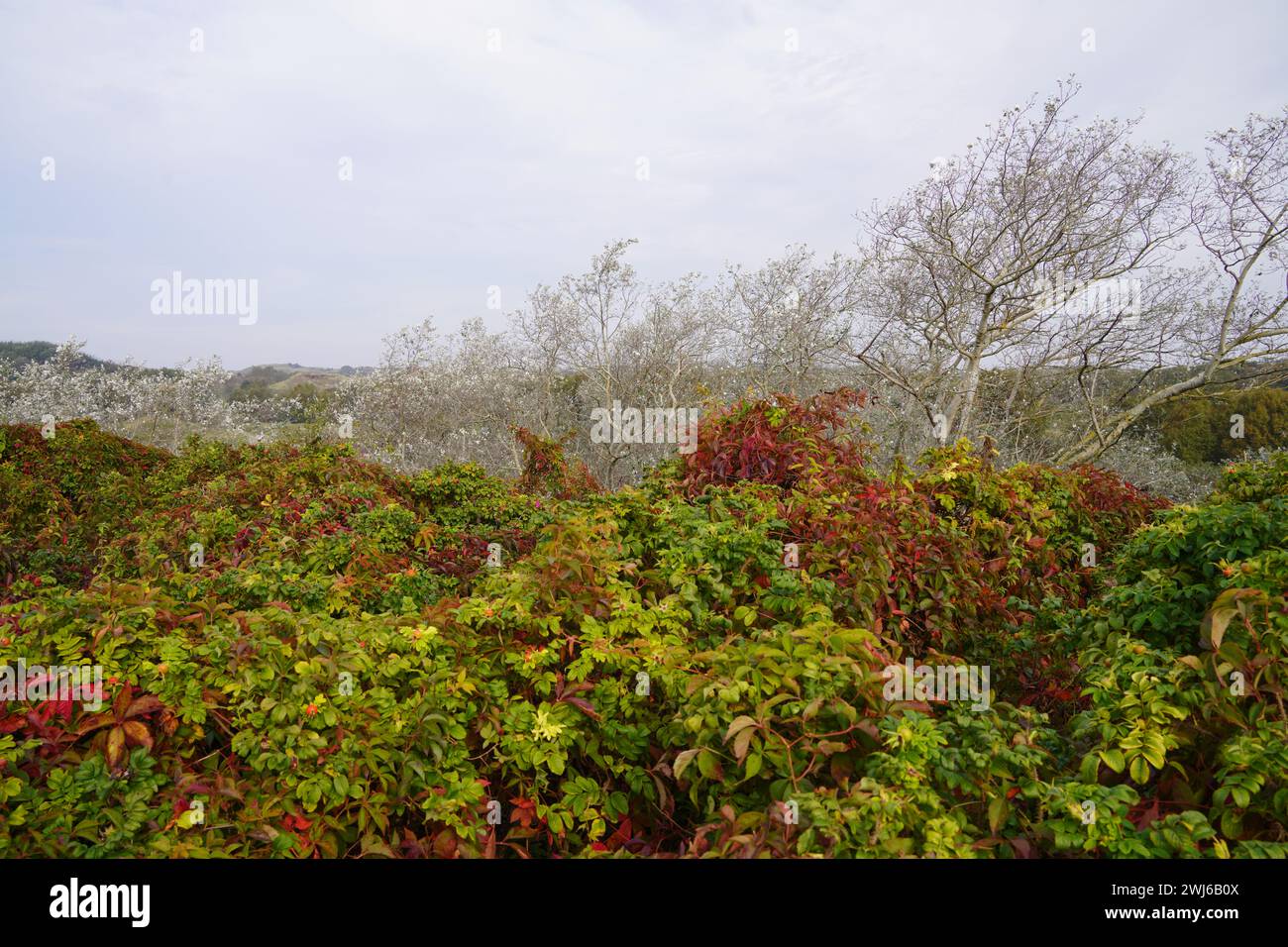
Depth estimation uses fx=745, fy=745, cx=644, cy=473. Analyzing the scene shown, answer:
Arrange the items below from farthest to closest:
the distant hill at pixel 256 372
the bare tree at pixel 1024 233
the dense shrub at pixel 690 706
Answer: the distant hill at pixel 256 372, the bare tree at pixel 1024 233, the dense shrub at pixel 690 706

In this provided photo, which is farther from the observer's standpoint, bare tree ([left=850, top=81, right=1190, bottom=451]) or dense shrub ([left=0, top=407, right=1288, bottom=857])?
bare tree ([left=850, top=81, right=1190, bottom=451])

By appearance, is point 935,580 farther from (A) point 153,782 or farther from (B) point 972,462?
(A) point 153,782

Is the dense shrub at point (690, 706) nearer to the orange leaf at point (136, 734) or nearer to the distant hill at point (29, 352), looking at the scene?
the orange leaf at point (136, 734)

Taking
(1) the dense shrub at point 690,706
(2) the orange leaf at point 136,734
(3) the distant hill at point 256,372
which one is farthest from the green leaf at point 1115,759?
(3) the distant hill at point 256,372

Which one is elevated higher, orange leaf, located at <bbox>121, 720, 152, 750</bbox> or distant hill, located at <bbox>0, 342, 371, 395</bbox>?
distant hill, located at <bbox>0, 342, 371, 395</bbox>

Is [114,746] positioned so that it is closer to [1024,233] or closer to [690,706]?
[690,706]

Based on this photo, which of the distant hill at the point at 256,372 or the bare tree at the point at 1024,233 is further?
the distant hill at the point at 256,372

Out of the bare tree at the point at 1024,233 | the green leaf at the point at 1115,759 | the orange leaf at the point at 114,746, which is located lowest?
the green leaf at the point at 1115,759

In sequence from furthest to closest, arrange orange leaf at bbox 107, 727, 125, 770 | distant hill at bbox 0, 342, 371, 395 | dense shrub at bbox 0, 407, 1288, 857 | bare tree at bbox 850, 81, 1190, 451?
distant hill at bbox 0, 342, 371, 395 < bare tree at bbox 850, 81, 1190, 451 < orange leaf at bbox 107, 727, 125, 770 < dense shrub at bbox 0, 407, 1288, 857

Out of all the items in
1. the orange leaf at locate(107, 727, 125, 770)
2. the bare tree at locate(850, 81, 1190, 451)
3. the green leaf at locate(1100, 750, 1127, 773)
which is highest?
the bare tree at locate(850, 81, 1190, 451)

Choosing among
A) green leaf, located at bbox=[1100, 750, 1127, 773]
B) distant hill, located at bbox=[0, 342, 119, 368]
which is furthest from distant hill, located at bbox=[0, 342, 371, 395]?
green leaf, located at bbox=[1100, 750, 1127, 773]

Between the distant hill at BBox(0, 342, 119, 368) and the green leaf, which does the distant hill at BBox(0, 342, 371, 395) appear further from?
the green leaf
